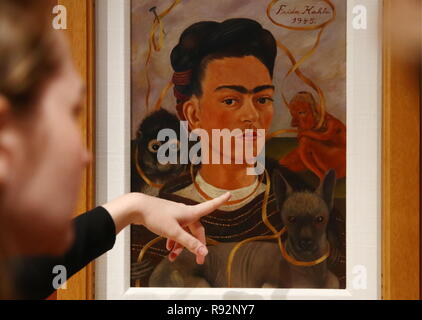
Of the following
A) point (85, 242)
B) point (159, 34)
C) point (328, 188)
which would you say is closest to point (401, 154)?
point (328, 188)

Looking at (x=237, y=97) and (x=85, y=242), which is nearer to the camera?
(x=85, y=242)

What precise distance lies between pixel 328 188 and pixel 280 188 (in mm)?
132

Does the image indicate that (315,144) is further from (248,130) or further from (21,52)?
(21,52)

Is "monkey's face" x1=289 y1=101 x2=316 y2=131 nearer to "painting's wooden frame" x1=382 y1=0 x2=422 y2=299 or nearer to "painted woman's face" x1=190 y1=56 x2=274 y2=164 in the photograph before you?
"painted woman's face" x1=190 y1=56 x2=274 y2=164

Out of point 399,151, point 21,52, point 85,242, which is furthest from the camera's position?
point 399,151

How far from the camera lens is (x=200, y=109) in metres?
1.13

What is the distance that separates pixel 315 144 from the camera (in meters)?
1.13

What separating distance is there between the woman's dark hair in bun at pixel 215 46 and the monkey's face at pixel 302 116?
0.38 ft

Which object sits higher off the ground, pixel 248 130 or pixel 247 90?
pixel 247 90

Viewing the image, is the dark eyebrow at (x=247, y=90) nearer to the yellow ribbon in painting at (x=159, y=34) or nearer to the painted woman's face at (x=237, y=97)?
the painted woman's face at (x=237, y=97)

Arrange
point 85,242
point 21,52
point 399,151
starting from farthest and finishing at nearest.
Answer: point 399,151
point 85,242
point 21,52
